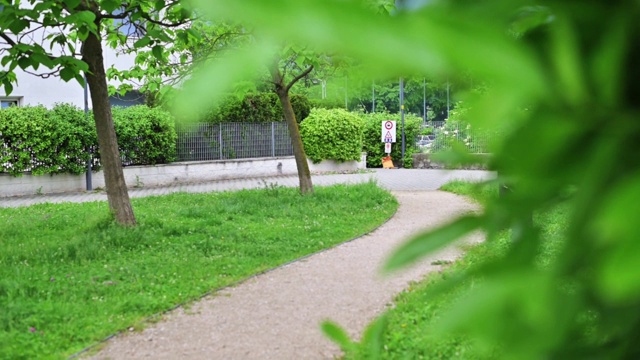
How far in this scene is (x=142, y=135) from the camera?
63.4ft

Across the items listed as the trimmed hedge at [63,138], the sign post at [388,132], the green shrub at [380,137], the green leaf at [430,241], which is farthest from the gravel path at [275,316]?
the green shrub at [380,137]

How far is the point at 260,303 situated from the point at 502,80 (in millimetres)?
6680

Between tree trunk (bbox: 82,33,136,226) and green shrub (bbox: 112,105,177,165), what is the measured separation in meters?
8.49

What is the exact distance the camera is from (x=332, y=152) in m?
24.6

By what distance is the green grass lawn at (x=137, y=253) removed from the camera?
5789 mm

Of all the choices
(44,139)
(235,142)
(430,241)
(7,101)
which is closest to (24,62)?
(430,241)

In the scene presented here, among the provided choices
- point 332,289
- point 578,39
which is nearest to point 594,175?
point 578,39

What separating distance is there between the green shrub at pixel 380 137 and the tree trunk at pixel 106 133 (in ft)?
57.7

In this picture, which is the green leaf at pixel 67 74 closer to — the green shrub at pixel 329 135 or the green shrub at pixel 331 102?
the green shrub at pixel 331 102

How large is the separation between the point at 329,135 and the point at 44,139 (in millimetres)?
11024

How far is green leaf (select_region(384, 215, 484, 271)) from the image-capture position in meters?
0.40

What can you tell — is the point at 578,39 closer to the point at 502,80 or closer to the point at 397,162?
the point at 502,80

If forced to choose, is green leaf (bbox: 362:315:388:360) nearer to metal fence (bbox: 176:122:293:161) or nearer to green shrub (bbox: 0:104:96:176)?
green shrub (bbox: 0:104:96:176)

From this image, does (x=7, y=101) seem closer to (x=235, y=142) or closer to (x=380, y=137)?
(x=235, y=142)
